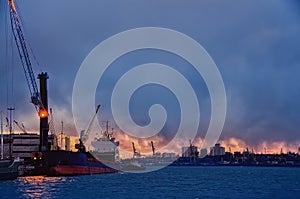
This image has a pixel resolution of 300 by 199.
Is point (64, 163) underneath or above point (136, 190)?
above

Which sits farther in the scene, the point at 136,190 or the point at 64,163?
the point at 64,163

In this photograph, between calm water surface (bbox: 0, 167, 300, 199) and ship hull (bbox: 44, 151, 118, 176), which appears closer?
calm water surface (bbox: 0, 167, 300, 199)

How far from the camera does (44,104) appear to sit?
5399 inches

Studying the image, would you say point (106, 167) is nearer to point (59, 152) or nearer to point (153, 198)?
point (59, 152)

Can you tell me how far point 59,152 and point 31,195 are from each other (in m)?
59.5

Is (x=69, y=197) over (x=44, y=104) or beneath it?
beneath

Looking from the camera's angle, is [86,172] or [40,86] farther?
[86,172]

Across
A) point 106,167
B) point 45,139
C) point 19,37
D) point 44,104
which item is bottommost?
point 106,167

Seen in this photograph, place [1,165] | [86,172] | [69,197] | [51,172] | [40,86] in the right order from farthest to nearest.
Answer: [86,172], [40,86], [51,172], [1,165], [69,197]

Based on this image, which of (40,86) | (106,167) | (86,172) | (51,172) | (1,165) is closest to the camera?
(1,165)

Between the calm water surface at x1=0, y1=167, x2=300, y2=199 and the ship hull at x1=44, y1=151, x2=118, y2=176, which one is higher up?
the ship hull at x1=44, y1=151, x2=118, y2=176

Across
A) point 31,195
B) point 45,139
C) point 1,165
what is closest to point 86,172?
point 45,139

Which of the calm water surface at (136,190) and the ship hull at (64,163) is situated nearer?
the calm water surface at (136,190)

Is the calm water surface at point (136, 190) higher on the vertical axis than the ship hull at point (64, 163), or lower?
lower
